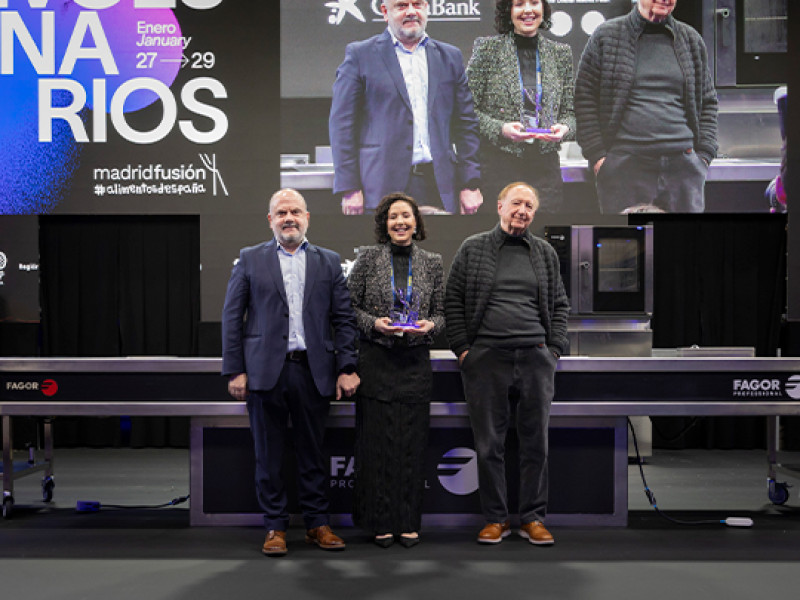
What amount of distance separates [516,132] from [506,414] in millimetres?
2788

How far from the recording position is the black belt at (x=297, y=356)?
2811mm

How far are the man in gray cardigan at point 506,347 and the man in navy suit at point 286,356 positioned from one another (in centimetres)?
51

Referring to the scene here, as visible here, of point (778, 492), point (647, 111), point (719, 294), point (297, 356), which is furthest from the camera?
point (719, 294)

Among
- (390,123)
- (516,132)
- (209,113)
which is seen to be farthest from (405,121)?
(209,113)

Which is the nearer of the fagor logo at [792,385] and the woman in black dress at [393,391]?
the woman in black dress at [393,391]

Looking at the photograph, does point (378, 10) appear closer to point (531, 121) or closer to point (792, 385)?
point (531, 121)

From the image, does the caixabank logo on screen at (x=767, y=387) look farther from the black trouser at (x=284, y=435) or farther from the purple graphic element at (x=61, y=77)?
the purple graphic element at (x=61, y=77)

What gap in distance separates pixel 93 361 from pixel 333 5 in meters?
3.37

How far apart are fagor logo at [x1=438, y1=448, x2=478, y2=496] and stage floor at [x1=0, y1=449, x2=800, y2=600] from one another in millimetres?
187

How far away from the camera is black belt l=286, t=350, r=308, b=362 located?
111 inches

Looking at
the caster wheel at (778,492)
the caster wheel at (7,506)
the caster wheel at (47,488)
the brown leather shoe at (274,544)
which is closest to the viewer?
the brown leather shoe at (274,544)

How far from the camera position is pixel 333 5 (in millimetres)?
5273

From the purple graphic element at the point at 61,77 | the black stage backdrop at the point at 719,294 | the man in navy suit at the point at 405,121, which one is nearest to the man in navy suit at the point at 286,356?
the man in navy suit at the point at 405,121

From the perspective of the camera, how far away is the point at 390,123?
512 centimetres
